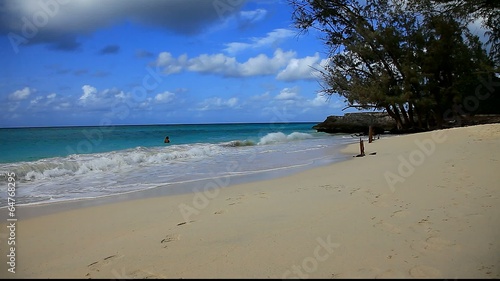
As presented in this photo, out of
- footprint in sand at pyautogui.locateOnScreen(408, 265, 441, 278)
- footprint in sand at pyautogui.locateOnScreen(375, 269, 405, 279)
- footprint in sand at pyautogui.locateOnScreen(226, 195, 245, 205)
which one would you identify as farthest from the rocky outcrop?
footprint in sand at pyautogui.locateOnScreen(375, 269, 405, 279)

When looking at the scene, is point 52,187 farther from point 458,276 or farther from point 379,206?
point 458,276

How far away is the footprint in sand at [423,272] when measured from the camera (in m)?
2.57

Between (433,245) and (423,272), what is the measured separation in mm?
578

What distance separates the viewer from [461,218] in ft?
12.2

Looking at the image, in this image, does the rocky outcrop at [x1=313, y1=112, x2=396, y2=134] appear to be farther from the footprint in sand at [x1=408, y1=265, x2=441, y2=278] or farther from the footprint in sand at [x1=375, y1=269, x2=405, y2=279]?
the footprint in sand at [x1=375, y1=269, x2=405, y2=279]

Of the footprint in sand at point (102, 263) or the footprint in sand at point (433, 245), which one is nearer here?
the footprint in sand at point (433, 245)

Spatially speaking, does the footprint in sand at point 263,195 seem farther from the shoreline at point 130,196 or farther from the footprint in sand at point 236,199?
the shoreline at point 130,196

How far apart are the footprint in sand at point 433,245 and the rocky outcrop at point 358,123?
31103 mm

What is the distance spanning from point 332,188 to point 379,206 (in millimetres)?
1692

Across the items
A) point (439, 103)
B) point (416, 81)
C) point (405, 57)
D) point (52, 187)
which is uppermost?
point (405, 57)

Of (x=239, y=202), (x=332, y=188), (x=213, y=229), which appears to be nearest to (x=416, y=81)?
(x=332, y=188)

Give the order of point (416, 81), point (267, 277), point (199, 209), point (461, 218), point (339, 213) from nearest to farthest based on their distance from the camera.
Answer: point (267, 277) < point (461, 218) < point (339, 213) < point (199, 209) < point (416, 81)

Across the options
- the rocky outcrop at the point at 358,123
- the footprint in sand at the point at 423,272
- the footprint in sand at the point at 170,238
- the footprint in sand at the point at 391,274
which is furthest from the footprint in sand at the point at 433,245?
the rocky outcrop at the point at 358,123

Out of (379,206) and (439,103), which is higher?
(439,103)
